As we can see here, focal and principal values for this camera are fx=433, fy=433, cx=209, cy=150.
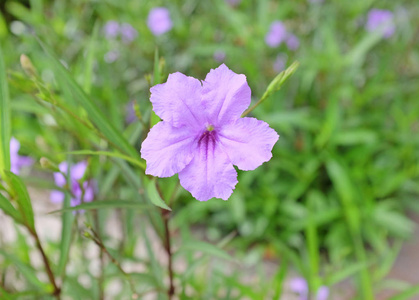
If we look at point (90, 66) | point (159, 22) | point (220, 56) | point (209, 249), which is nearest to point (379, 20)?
point (220, 56)

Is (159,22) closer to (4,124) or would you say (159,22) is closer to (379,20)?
(379,20)

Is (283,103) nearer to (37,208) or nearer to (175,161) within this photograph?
(37,208)

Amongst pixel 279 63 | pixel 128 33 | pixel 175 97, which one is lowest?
pixel 175 97

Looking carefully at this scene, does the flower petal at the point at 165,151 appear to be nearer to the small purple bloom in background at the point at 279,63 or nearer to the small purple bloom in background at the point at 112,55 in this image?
the small purple bloom in background at the point at 279,63

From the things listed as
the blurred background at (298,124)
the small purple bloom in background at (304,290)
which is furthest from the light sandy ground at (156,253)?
the small purple bloom in background at (304,290)

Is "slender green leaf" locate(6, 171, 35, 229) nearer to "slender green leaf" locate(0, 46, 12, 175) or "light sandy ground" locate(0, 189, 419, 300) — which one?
"slender green leaf" locate(0, 46, 12, 175)

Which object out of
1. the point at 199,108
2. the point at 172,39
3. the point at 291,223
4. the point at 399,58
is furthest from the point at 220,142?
the point at 399,58
